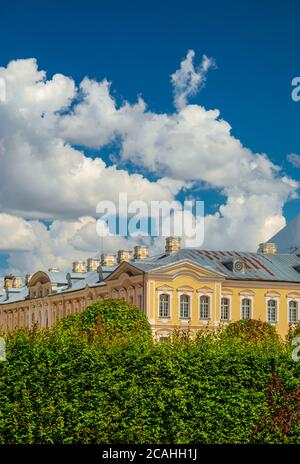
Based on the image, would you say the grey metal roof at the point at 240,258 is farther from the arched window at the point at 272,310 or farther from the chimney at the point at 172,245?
the arched window at the point at 272,310

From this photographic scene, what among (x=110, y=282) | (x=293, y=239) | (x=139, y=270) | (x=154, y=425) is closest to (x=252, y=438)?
(x=154, y=425)

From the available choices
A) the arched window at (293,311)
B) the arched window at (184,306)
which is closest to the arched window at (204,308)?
the arched window at (184,306)

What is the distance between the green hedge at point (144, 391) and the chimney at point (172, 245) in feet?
147

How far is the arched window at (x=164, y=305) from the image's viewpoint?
6302 cm

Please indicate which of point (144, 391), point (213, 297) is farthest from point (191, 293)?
point (144, 391)

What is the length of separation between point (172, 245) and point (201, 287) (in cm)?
523

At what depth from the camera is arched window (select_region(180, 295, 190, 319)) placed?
6394 cm

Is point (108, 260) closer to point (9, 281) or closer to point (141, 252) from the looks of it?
point (141, 252)

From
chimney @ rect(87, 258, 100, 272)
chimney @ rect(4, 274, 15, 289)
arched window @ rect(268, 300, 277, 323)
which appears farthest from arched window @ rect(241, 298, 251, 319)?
chimney @ rect(4, 274, 15, 289)

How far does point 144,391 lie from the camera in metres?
22.1

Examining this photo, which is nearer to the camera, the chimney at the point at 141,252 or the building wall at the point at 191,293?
the building wall at the point at 191,293

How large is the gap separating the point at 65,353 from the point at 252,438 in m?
5.18

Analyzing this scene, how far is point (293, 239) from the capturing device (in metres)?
82.8

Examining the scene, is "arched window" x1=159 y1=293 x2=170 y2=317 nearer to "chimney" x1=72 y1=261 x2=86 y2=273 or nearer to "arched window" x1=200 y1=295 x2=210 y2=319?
"arched window" x1=200 y1=295 x2=210 y2=319
